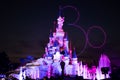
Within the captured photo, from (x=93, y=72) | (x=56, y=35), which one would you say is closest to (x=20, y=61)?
(x=56, y=35)

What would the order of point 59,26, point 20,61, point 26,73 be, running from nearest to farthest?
1. point 26,73
2. point 59,26
3. point 20,61

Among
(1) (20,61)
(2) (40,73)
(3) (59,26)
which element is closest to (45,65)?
(2) (40,73)

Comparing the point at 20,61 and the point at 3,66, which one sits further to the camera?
the point at 20,61

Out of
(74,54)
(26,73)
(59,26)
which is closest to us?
(26,73)

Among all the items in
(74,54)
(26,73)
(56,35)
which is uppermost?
(56,35)

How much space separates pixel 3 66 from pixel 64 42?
1923 cm

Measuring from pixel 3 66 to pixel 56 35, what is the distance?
18006 mm

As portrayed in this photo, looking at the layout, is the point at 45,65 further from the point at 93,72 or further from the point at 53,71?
the point at 93,72

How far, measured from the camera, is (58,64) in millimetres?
72688

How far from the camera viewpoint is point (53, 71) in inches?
2840

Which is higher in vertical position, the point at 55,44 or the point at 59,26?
the point at 59,26

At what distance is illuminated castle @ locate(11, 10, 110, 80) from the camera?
71.6m

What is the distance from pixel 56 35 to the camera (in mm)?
80938

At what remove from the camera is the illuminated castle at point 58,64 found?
71.6 m
